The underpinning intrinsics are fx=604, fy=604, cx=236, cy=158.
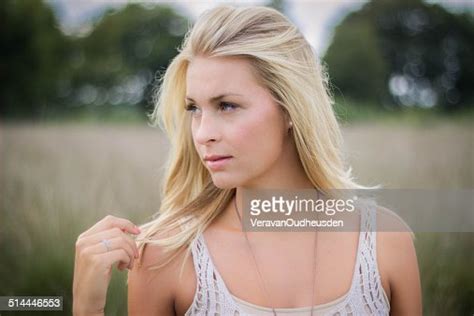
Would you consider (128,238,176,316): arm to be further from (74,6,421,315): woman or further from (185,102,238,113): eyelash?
(185,102,238,113): eyelash

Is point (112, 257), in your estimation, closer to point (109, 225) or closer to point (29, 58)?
point (109, 225)

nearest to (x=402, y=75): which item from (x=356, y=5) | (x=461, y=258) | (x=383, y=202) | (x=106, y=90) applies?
(x=356, y=5)

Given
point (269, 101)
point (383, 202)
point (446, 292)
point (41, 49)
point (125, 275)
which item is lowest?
point (446, 292)

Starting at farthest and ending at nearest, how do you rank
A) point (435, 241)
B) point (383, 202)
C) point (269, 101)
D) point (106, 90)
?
1. point (106, 90)
2. point (435, 241)
3. point (383, 202)
4. point (269, 101)

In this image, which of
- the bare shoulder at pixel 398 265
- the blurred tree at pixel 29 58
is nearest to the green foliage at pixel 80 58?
the blurred tree at pixel 29 58

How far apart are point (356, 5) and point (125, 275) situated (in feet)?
3.70

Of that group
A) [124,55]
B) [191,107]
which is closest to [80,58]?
[124,55]

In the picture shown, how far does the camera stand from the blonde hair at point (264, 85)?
4.89 ft

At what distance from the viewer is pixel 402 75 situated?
78.5 inches

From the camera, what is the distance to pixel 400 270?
158 cm

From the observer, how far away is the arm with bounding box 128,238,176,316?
1551 millimetres

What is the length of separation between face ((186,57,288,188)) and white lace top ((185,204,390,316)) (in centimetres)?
24

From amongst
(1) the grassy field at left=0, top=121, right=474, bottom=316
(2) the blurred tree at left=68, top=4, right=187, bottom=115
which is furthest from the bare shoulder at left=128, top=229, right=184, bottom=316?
(2) the blurred tree at left=68, top=4, right=187, bottom=115

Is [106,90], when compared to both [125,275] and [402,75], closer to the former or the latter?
[125,275]
